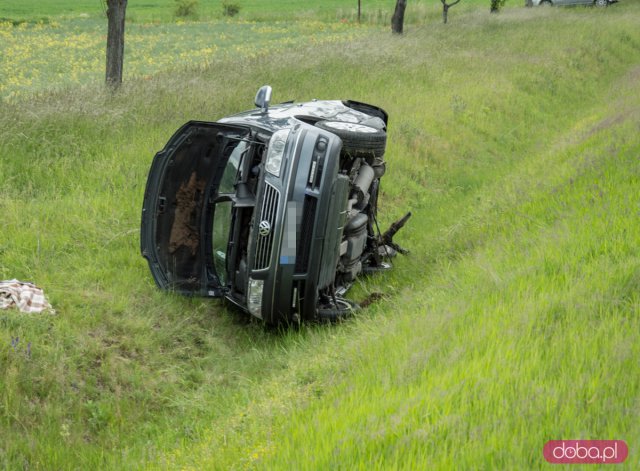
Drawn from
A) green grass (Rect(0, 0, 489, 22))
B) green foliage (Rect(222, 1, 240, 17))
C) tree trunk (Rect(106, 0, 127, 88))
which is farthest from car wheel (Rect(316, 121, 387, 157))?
green foliage (Rect(222, 1, 240, 17))

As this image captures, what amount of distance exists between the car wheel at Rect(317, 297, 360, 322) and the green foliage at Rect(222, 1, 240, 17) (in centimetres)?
4592

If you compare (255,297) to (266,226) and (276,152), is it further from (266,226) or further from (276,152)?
(276,152)

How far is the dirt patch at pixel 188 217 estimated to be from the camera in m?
7.35

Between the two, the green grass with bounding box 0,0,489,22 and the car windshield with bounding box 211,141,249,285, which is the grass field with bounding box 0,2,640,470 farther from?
the green grass with bounding box 0,0,489,22

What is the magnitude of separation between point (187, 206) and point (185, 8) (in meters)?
43.9

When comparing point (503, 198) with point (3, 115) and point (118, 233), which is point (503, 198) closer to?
point (118, 233)

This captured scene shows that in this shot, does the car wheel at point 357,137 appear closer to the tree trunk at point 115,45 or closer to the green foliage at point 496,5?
the tree trunk at point 115,45

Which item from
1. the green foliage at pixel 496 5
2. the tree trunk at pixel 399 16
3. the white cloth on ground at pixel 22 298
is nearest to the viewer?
the white cloth on ground at pixel 22 298

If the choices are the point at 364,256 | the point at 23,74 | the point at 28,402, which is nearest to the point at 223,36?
the point at 23,74

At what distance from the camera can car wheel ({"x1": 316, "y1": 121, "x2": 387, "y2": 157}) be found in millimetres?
7559

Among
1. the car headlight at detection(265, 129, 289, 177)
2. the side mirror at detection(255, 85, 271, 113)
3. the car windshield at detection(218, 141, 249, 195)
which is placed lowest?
the car windshield at detection(218, 141, 249, 195)

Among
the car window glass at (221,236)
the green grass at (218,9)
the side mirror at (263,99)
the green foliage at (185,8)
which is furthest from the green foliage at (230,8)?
the car window glass at (221,236)

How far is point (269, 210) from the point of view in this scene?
253 inches

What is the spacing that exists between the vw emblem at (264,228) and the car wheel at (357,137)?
4.88 ft
